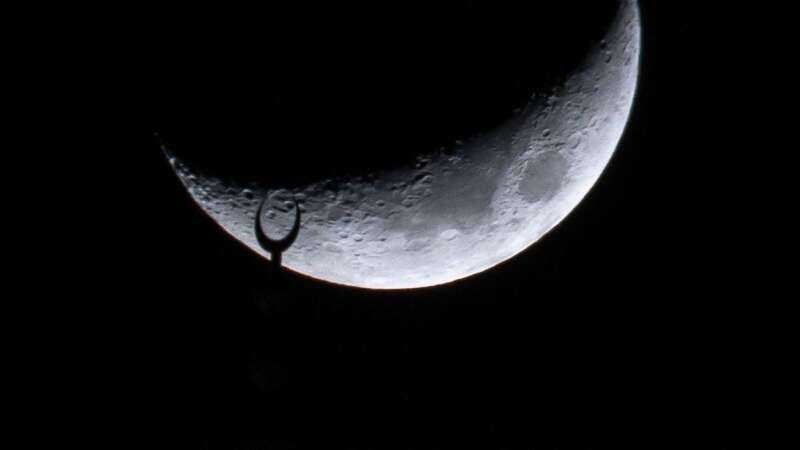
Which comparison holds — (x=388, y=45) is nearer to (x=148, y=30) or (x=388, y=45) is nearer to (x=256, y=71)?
(x=256, y=71)

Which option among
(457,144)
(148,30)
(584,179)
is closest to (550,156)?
(584,179)

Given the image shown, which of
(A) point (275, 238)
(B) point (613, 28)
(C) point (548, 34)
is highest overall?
(B) point (613, 28)

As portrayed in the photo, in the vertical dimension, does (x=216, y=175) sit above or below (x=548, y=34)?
below

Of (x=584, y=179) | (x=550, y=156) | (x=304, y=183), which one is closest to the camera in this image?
(x=304, y=183)

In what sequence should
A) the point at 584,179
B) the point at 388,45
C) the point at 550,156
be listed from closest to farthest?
the point at 388,45 → the point at 550,156 → the point at 584,179

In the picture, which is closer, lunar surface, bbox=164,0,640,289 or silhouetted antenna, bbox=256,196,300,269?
lunar surface, bbox=164,0,640,289

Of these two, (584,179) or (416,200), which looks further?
(584,179)

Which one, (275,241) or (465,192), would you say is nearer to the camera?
(465,192)

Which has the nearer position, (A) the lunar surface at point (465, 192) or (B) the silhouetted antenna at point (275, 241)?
(A) the lunar surface at point (465, 192)
